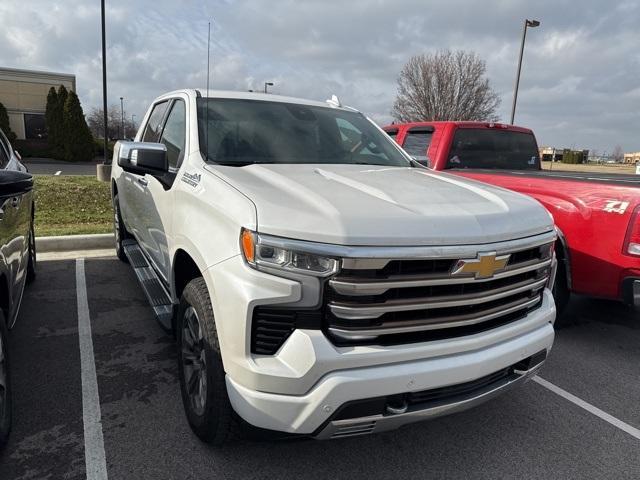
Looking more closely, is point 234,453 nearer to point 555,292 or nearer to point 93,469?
point 93,469

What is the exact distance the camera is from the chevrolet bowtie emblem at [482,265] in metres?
2.24

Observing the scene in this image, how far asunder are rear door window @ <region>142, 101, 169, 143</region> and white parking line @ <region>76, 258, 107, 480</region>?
1.73 meters

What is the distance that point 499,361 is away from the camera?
2406mm

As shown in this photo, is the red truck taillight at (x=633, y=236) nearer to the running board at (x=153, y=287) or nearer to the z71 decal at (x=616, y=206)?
the z71 decal at (x=616, y=206)

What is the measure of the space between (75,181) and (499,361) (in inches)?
493

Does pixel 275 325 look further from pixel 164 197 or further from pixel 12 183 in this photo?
pixel 164 197

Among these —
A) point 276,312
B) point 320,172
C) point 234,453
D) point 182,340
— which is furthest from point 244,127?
point 234,453

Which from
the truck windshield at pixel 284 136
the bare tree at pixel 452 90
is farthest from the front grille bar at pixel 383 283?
the bare tree at pixel 452 90

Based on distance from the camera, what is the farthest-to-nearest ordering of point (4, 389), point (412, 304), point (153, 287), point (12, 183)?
point (153, 287) → point (4, 389) → point (12, 183) → point (412, 304)

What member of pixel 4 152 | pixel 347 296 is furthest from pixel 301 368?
pixel 4 152

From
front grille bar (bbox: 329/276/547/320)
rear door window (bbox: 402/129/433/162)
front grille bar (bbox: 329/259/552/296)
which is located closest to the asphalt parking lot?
front grille bar (bbox: 329/276/547/320)

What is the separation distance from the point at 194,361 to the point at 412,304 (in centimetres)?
126

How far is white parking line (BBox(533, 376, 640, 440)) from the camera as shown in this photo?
10.2 ft

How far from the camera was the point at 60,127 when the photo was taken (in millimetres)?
30969
